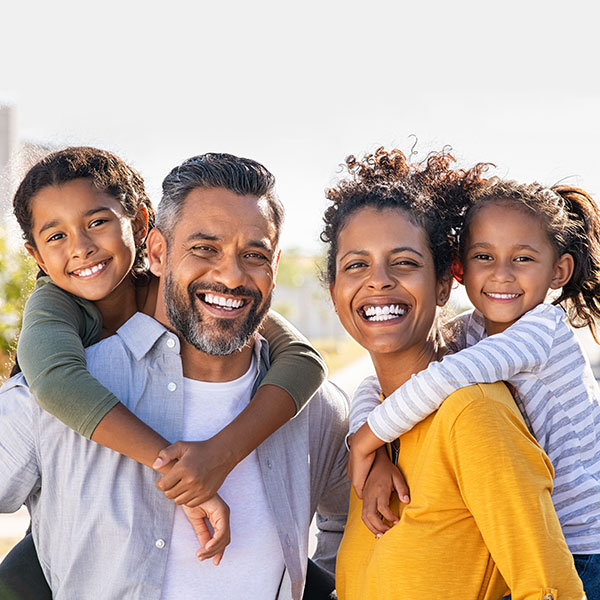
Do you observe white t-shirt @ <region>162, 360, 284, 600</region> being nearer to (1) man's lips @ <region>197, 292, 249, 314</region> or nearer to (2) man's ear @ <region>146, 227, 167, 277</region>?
(1) man's lips @ <region>197, 292, 249, 314</region>

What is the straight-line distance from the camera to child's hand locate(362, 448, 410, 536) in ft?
7.23

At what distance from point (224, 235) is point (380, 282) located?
1.70ft

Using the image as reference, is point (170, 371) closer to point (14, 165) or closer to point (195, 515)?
point (195, 515)

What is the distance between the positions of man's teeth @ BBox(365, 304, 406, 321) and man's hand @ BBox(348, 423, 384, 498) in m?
0.32

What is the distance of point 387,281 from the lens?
7.73ft

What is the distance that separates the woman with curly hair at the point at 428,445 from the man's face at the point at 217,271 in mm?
267

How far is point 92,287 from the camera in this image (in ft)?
8.93

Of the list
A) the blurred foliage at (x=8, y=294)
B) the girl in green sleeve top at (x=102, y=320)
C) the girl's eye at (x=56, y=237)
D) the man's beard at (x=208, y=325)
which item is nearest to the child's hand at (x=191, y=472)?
the girl in green sleeve top at (x=102, y=320)

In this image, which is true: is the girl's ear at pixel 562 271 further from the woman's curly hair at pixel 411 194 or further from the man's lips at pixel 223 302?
the man's lips at pixel 223 302

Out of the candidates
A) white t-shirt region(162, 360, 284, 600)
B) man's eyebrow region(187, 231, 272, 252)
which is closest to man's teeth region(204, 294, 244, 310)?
man's eyebrow region(187, 231, 272, 252)

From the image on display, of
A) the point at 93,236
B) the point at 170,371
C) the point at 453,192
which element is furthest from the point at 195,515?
the point at 453,192

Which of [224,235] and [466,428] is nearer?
[466,428]

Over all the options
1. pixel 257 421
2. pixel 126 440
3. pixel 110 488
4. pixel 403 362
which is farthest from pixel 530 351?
pixel 110 488

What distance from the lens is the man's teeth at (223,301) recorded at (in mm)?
2502
